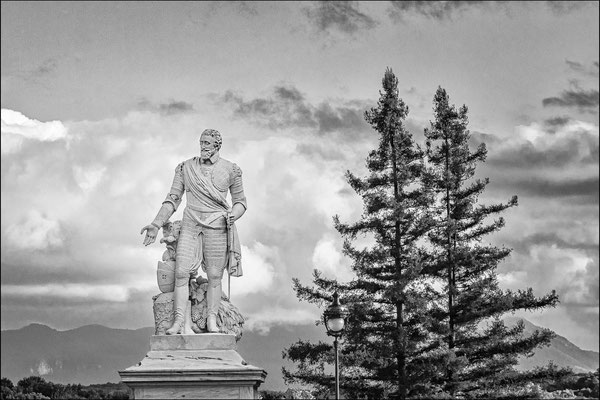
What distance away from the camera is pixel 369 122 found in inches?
1257

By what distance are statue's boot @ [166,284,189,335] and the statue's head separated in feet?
7.76

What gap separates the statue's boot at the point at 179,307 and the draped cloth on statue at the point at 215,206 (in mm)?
629

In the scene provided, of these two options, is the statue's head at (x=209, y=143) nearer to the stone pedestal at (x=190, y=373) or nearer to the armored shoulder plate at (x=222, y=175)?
the armored shoulder plate at (x=222, y=175)

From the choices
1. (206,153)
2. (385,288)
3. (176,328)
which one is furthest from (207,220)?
(385,288)

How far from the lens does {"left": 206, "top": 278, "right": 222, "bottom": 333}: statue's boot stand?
54.4ft

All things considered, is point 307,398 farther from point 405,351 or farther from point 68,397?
point 68,397

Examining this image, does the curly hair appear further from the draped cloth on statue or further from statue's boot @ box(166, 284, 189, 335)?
statue's boot @ box(166, 284, 189, 335)

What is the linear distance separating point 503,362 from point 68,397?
22316 mm

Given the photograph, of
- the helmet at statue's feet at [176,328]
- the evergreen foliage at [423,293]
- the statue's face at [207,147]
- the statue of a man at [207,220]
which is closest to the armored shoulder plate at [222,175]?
the statue of a man at [207,220]

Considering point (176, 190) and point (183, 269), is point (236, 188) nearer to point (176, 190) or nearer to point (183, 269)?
point (176, 190)

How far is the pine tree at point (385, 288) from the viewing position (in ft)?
96.0

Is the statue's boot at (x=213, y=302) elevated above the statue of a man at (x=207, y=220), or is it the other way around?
the statue of a man at (x=207, y=220)

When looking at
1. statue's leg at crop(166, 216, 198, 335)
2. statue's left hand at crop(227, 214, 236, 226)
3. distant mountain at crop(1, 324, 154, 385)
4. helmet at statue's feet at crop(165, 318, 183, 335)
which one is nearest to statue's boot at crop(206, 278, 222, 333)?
statue's leg at crop(166, 216, 198, 335)

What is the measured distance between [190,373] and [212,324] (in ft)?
3.80
